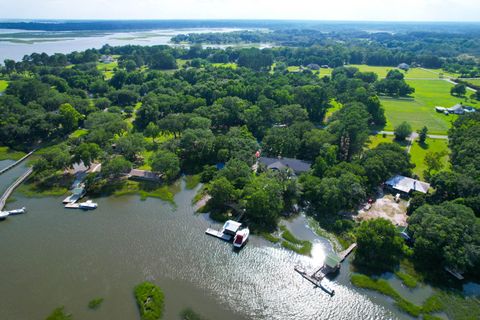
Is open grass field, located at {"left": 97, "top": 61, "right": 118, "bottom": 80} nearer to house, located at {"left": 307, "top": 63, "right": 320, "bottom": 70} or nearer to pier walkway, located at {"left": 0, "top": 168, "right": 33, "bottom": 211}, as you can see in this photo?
pier walkway, located at {"left": 0, "top": 168, "right": 33, "bottom": 211}

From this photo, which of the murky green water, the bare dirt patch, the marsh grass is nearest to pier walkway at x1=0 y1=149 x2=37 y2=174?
the murky green water

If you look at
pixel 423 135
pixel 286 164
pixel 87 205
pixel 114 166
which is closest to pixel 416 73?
pixel 423 135

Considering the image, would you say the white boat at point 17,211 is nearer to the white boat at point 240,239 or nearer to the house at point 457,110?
the white boat at point 240,239

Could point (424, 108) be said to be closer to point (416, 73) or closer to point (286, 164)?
point (286, 164)

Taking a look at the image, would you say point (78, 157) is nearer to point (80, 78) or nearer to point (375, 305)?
point (375, 305)

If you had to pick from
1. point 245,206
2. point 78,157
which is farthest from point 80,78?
point 245,206
